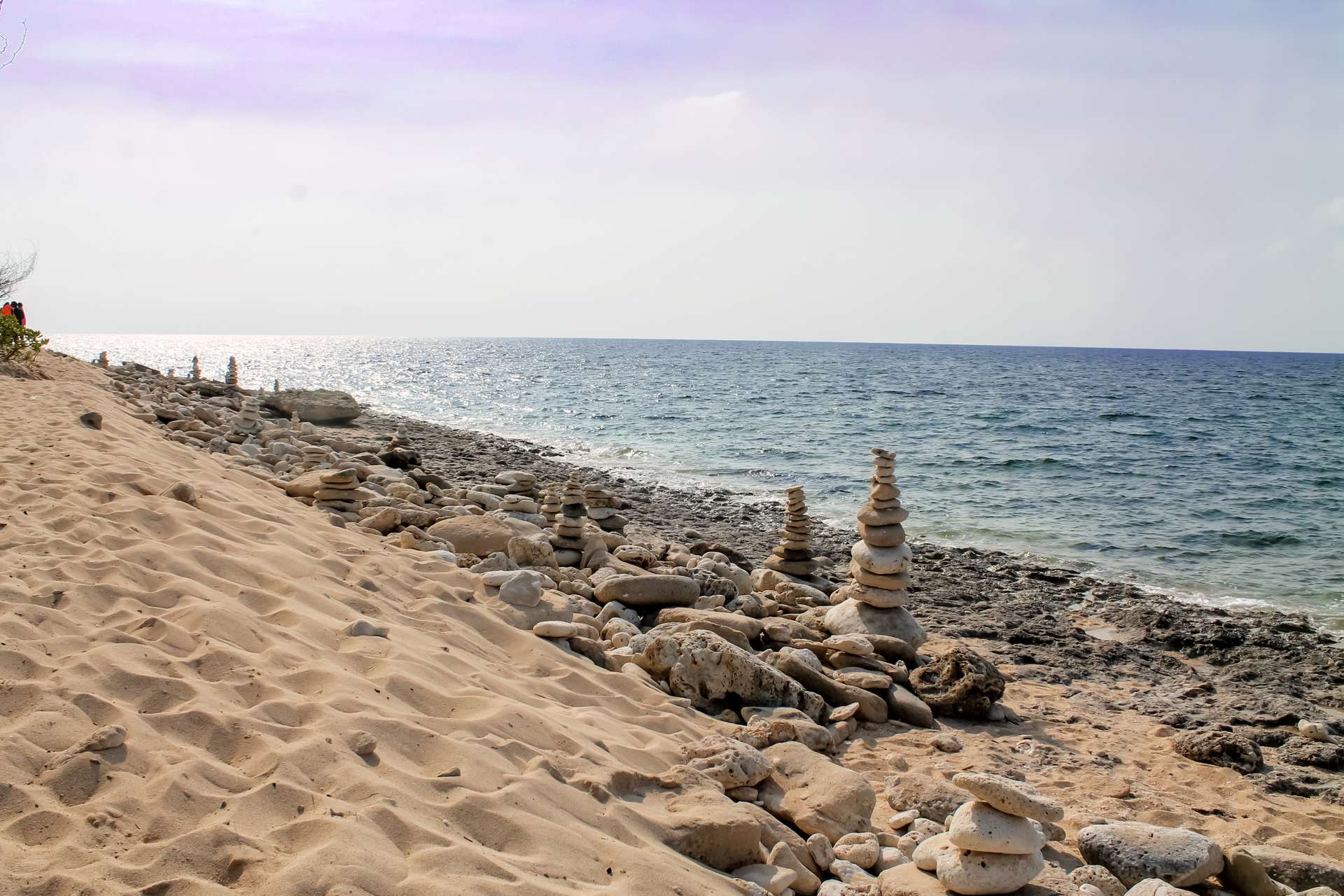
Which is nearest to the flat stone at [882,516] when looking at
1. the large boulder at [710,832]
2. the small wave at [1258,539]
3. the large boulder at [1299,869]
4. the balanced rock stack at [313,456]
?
the large boulder at [1299,869]

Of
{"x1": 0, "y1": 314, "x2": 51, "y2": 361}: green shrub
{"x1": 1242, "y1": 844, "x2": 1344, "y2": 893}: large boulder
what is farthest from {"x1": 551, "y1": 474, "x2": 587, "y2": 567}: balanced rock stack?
{"x1": 0, "y1": 314, "x2": 51, "y2": 361}: green shrub

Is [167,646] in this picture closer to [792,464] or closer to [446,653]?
[446,653]

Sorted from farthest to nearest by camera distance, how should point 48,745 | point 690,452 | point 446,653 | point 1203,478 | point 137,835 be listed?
point 690,452 < point 1203,478 < point 446,653 < point 48,745 < point 137,835

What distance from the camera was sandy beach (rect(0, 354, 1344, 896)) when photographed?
2703mm

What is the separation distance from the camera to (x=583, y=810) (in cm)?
346

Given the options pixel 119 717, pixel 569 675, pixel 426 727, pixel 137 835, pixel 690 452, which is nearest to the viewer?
pixel 137 835

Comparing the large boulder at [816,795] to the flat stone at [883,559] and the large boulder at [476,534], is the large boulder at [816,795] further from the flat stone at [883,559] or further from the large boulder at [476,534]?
the large boulder at [476,534]

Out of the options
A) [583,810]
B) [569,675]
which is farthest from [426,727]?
[569,675]

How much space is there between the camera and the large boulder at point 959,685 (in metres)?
6.70

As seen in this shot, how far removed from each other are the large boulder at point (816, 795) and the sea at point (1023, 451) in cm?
886

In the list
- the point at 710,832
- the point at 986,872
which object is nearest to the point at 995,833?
the point at 986,872

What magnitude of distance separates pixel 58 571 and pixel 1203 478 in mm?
22180

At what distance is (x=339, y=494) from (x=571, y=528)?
2343 millimetres

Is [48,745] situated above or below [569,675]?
above
